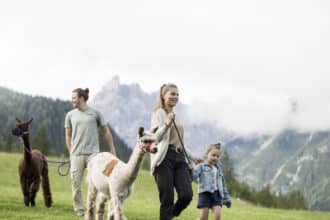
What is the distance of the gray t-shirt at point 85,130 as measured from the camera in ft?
39.1

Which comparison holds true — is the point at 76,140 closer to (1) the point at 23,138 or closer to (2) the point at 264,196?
(1) the point at 23,138

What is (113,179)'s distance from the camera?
8.72 metres

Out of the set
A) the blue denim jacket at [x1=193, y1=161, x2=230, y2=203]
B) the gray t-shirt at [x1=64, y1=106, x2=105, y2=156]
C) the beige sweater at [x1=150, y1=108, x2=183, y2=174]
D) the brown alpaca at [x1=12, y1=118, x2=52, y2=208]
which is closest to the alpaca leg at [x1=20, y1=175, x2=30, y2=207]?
the brown alpaca at [x1=12, y1=118, x2=52, y2=208]

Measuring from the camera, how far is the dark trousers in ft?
29.2

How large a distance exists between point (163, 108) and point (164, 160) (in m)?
1.09

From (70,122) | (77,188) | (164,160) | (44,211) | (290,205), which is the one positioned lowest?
(290,205)

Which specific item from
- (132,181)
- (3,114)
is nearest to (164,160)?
(132,181)

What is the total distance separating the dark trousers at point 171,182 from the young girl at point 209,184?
1073 mm

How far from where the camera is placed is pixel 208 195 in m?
10.3

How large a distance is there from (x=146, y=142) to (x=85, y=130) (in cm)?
429

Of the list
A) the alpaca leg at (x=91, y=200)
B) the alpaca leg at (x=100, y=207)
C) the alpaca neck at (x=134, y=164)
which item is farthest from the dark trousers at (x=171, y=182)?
the alpaca leg at (x=91, y=200)

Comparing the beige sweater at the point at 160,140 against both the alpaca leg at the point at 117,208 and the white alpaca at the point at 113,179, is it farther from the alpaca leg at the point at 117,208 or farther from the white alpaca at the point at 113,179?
the alpaca leg at the point at 117,208

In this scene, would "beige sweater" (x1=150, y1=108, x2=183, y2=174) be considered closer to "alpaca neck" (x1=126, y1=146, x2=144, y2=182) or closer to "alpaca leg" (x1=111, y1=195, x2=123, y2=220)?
"alpaca neck" (x1=126, y1=146, x2=144, y2=182)

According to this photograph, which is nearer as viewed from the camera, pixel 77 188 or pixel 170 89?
pixel 170 89
